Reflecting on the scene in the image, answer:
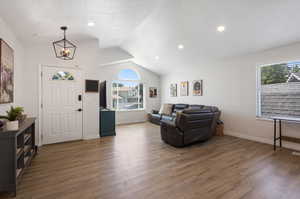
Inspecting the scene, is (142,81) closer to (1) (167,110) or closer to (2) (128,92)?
(2) (128,92)

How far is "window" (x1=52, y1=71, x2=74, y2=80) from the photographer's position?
4.21 m

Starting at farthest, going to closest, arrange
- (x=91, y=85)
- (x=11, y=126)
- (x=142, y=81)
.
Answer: (x=142, y=81) → (x=91, y=85) → (x=11, y=126)

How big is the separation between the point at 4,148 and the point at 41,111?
88.2 inches

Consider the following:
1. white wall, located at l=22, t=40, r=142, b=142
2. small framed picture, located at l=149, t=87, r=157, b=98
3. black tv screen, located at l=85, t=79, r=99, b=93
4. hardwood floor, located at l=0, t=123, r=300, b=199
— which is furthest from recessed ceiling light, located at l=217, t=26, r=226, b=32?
small framed picture, located at l=149, t=87, r=157, b=98

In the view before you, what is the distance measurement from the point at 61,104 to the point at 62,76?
0.77m

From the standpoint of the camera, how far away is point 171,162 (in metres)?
3.02

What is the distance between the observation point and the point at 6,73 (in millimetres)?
2752

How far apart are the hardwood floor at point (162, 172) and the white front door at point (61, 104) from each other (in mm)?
449

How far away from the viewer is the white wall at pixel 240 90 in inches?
159

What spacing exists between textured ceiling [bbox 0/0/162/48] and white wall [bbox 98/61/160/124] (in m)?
2.72

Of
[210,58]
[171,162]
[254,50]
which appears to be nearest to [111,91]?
[210,58]

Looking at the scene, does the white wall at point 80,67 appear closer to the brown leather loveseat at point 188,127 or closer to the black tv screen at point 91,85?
→ the black tv screen at point 91,85

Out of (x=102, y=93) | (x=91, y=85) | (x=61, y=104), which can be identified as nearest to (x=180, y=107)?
(x=102, y=93)

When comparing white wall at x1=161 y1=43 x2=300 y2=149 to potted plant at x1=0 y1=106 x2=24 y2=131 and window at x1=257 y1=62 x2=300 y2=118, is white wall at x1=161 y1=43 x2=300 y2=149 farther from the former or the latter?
potted plant at x1=0 y1=106 x2=24 y2=131
